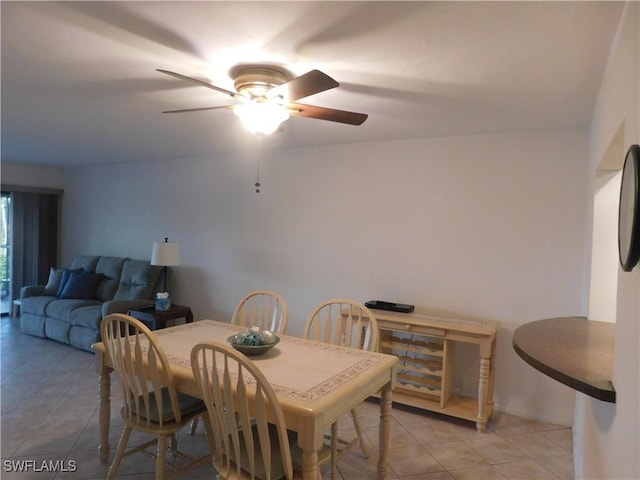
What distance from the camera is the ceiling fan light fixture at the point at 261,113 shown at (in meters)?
2.03

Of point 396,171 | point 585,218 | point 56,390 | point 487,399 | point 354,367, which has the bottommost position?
point 56,390

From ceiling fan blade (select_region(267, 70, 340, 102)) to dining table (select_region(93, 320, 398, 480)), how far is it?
1292 millimetres

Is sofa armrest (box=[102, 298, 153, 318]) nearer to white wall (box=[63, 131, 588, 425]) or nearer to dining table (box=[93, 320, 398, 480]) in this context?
white wall (box=[63, 131, 588, 425])

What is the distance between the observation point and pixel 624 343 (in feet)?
3.63

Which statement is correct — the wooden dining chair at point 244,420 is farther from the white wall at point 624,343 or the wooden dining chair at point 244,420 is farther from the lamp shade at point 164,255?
the lamp shade at point 164,255

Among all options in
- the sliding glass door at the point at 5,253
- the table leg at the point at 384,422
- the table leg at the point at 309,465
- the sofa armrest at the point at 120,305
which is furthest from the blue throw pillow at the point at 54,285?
the table leg at the point at 309,465

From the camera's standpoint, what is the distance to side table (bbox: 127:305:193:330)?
13.6 ft

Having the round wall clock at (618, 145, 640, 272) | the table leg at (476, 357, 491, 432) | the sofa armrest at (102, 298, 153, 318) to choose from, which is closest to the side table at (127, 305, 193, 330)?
the sofa armrest at (102, 298, 153, 318)

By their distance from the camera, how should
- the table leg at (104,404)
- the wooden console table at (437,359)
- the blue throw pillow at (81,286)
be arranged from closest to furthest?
the table leg at (104,404), the wooden console table at (437,359), the blue throw pillow at (81,286)

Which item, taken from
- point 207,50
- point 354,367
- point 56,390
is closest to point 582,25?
point 207,50

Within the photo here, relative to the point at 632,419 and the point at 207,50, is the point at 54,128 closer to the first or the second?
the point at 207,50

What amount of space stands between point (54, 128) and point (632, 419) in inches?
164

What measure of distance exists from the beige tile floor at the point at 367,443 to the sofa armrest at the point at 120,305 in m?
0.83

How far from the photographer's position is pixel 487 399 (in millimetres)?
3068
